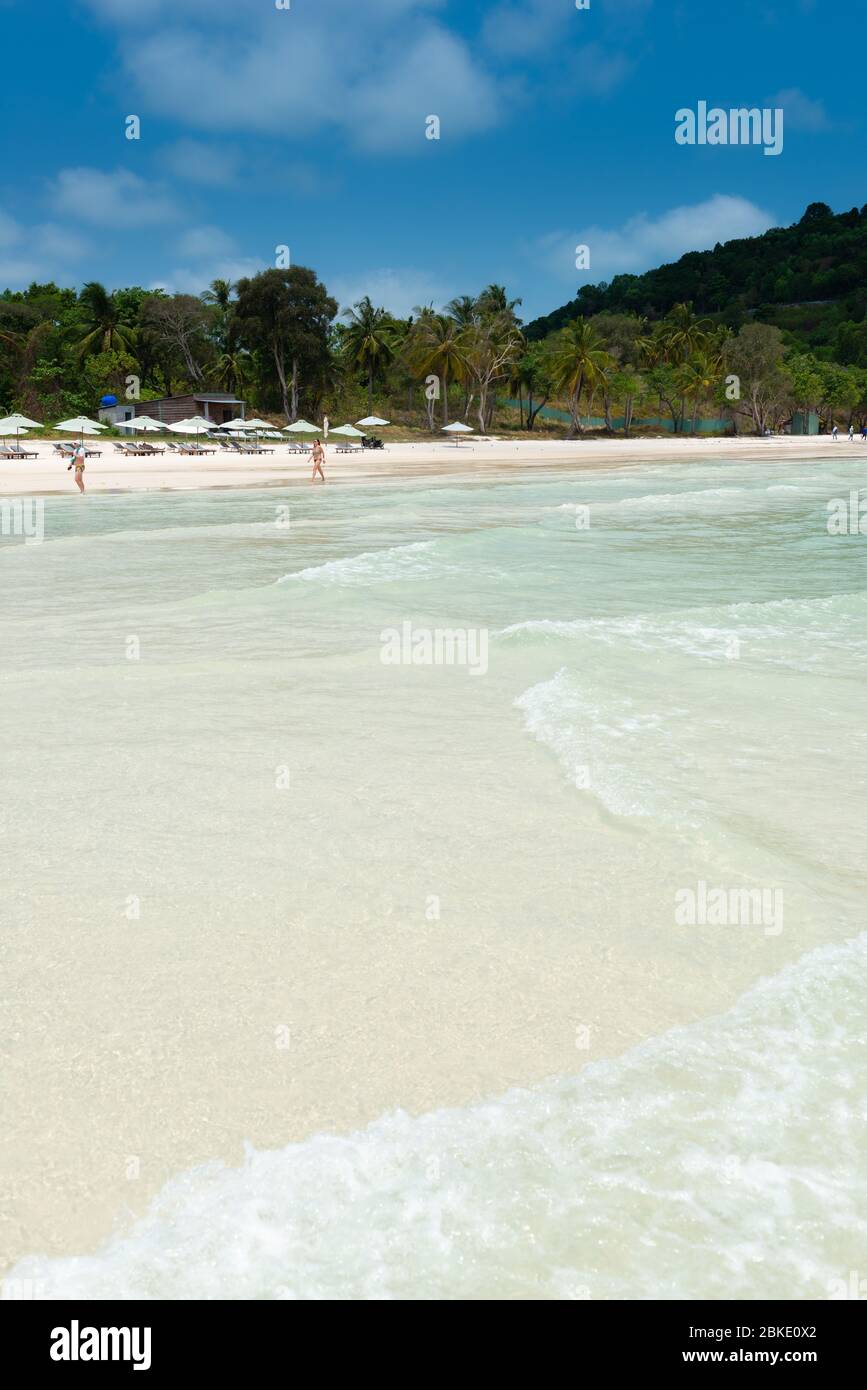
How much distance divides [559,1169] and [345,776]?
3275 millimetres

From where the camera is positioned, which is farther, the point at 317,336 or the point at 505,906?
the point at 317,336

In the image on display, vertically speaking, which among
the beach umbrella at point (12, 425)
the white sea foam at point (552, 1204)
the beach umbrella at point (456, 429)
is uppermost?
the beach umbrella at point (456, 429)

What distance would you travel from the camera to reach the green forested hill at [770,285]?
143125 mm

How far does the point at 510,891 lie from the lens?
14.2 feet

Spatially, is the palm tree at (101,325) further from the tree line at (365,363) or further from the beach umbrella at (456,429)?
the beach umbrella at (456,429)

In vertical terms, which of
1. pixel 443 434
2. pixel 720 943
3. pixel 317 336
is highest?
pixel 317 336

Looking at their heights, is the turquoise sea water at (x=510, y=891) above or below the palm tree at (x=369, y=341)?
below

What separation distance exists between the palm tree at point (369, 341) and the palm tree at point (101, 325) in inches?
732

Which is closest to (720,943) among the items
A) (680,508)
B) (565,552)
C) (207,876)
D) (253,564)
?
(207,876)

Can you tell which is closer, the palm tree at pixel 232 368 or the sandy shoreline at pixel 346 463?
the sandy shoreline at pixel 346 463

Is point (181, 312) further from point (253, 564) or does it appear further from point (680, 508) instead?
point (253, 564)

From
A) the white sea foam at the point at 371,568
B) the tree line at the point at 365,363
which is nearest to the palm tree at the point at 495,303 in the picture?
the tree line at the point at 365,363

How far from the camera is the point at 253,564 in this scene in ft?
50.0

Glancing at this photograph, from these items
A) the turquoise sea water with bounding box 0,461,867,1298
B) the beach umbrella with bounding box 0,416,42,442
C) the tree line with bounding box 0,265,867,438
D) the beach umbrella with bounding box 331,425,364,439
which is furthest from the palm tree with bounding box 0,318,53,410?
the turquoise sea water with bounding box 0,461,867,1298
